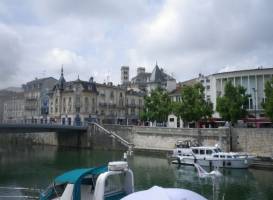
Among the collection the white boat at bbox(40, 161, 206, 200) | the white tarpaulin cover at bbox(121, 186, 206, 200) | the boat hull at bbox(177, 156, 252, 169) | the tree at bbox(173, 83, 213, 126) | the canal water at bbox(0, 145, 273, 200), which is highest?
the tree at bbox(173, 83, 213, 126)

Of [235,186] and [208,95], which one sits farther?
[208,95]

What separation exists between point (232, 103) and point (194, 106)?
25.8ft

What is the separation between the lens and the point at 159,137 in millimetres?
68375

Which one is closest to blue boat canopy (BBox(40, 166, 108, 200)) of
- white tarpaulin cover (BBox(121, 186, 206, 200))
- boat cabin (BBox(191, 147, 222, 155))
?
white tarpaulin cover (BBox(121, 186, 206, 200))

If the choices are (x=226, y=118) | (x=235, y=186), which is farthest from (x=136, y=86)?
(x=235, y=186)

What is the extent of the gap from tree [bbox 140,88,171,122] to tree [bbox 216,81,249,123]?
629 inches

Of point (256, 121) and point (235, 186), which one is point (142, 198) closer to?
point (235, 186)

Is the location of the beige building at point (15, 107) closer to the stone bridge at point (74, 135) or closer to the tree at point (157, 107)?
the stone bridge at point (74, 135)

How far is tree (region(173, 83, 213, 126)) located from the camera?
64375 mm

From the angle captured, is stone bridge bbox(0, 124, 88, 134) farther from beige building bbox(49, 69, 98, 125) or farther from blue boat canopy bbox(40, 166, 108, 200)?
blue boat canopy bbox(40, 166, 108, 200)

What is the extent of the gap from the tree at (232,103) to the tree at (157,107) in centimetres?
1597

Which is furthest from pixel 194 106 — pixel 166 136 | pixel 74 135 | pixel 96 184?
pixel 96 184

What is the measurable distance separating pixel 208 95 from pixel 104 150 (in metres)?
25.0

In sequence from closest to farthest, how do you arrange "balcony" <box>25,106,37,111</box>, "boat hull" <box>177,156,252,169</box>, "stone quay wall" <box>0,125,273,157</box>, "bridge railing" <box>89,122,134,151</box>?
1. "boat hull" <box>177,156,252,169</box>
2. "stone quay wall" <box>0,125,273,157</box>
3. "bridge railing" <box>89,122,134,151</box>
4. "balcony" <box>25,106,37,111</box>
